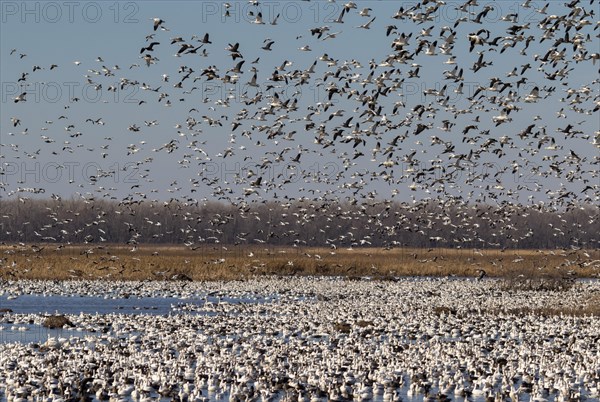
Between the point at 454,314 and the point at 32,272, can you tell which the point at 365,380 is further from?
the point at 32,272

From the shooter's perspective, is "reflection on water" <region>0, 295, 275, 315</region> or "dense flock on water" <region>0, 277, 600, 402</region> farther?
"reflection on water" <region>0, 295, 275, 315</region>

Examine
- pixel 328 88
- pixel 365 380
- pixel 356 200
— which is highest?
pixel 328 88

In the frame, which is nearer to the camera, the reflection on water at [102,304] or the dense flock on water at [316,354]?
the dense flock on water at [316,354]

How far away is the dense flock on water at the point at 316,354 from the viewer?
65.1 ft

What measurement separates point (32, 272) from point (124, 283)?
21.3 feet

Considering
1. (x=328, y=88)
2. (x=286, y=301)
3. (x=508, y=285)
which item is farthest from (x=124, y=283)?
(x=328, y=88)

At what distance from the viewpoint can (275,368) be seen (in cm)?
2230

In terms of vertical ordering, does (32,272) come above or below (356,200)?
below

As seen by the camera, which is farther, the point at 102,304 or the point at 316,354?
the point at 102,304

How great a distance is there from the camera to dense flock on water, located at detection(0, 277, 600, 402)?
19828mm

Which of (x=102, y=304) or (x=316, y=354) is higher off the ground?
(x=102, y=304)

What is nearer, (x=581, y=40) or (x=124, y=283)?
(x=581, y=40)

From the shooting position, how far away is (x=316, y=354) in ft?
79.5

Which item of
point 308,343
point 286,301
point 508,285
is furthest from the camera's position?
point 508,285
